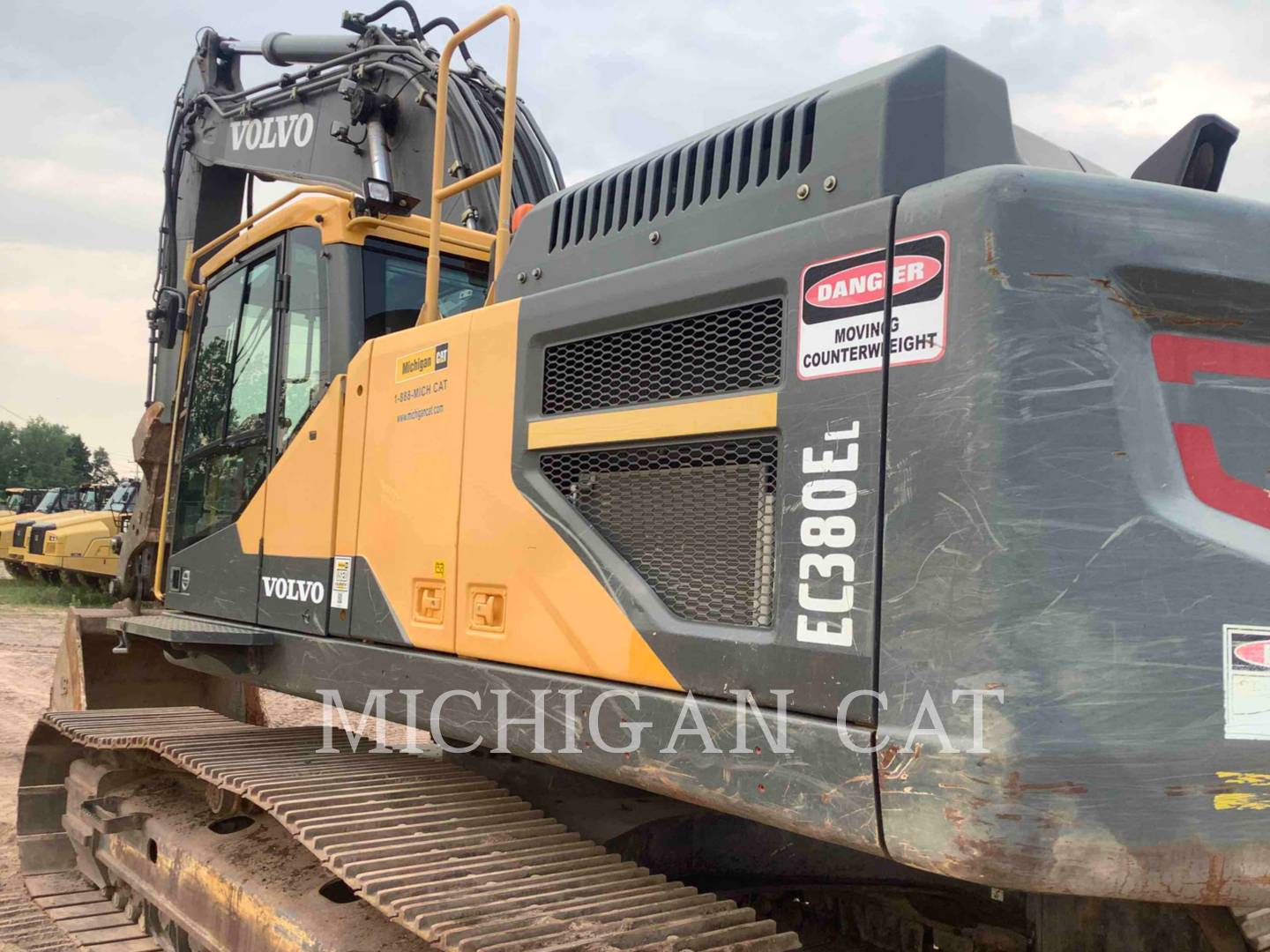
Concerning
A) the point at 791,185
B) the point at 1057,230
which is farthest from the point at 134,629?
the point at 1057,230

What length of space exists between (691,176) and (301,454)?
161cm

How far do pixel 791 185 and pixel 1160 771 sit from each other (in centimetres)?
124

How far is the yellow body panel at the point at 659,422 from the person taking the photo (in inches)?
84.2

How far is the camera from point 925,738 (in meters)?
1.78

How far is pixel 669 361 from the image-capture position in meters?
2.38

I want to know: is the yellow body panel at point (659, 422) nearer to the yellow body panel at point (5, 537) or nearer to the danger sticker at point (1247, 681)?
the danger sticker at point (1247, 681)

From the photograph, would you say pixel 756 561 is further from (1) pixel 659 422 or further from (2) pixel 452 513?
(2) pixel 452 513

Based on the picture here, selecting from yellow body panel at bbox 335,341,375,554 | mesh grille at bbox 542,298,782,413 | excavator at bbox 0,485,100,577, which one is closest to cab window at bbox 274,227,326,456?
yellow body panel at bbox 335,341,375,554

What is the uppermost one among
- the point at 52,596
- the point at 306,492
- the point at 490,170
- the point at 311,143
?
the point at 311,143

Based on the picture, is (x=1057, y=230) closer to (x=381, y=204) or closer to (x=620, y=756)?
(x=620, y=756)

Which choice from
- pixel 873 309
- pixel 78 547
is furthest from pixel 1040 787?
pixel 78 547

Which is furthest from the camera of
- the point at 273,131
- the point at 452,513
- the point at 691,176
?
the point at 273,131

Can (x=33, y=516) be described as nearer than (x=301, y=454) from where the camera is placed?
No

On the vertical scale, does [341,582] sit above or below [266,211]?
below
